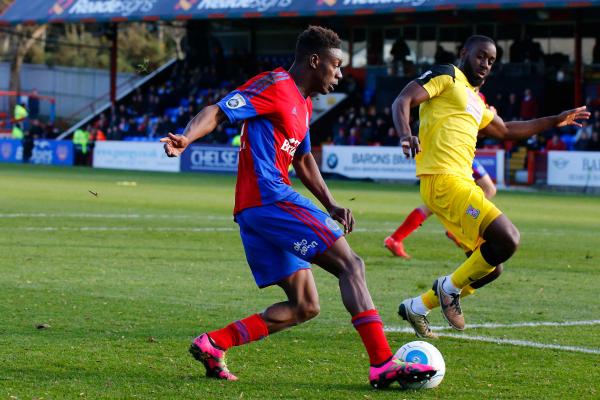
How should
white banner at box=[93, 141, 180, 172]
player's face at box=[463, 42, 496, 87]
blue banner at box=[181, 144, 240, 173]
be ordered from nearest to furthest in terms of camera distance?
player's face at box=[463, 42, 496, 87] → blue banner at box=[181, 144, 240, 173] → white banner at box=[93, 141, 180, 172]

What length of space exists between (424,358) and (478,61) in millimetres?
3189

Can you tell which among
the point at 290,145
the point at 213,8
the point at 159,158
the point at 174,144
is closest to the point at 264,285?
the point at 290,145

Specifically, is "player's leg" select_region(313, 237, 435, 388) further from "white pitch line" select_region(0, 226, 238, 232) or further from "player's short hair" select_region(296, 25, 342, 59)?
"white pitch line" select_region(0, 226, 238, 232)

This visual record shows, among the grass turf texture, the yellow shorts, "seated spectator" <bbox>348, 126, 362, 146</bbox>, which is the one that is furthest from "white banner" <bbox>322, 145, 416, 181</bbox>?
the yellow shorts

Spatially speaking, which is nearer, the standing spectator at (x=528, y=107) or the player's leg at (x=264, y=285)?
the player's leg at (x=264, y=285)

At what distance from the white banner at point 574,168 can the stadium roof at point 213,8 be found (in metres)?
4.66

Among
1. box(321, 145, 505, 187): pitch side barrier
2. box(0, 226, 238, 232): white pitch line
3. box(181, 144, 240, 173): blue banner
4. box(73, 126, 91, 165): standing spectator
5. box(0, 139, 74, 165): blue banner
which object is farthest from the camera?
box(0, 139, 74, 165): blue banner

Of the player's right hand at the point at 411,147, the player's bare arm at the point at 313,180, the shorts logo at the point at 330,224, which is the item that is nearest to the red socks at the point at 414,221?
the player's right hand at the point at 411,147

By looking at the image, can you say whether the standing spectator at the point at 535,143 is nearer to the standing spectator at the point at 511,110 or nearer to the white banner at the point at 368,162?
the standing spectator at the point at 511,110

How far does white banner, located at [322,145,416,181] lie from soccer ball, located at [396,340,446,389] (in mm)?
27259

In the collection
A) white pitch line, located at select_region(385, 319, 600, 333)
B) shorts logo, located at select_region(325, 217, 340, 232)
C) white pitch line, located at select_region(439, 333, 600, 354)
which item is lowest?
white pitch line, located at select_region(385, 319, 600, 333)

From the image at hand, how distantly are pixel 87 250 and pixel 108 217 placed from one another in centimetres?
514

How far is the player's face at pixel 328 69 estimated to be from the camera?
22.0 ft

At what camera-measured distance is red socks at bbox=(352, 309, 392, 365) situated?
6422mm
